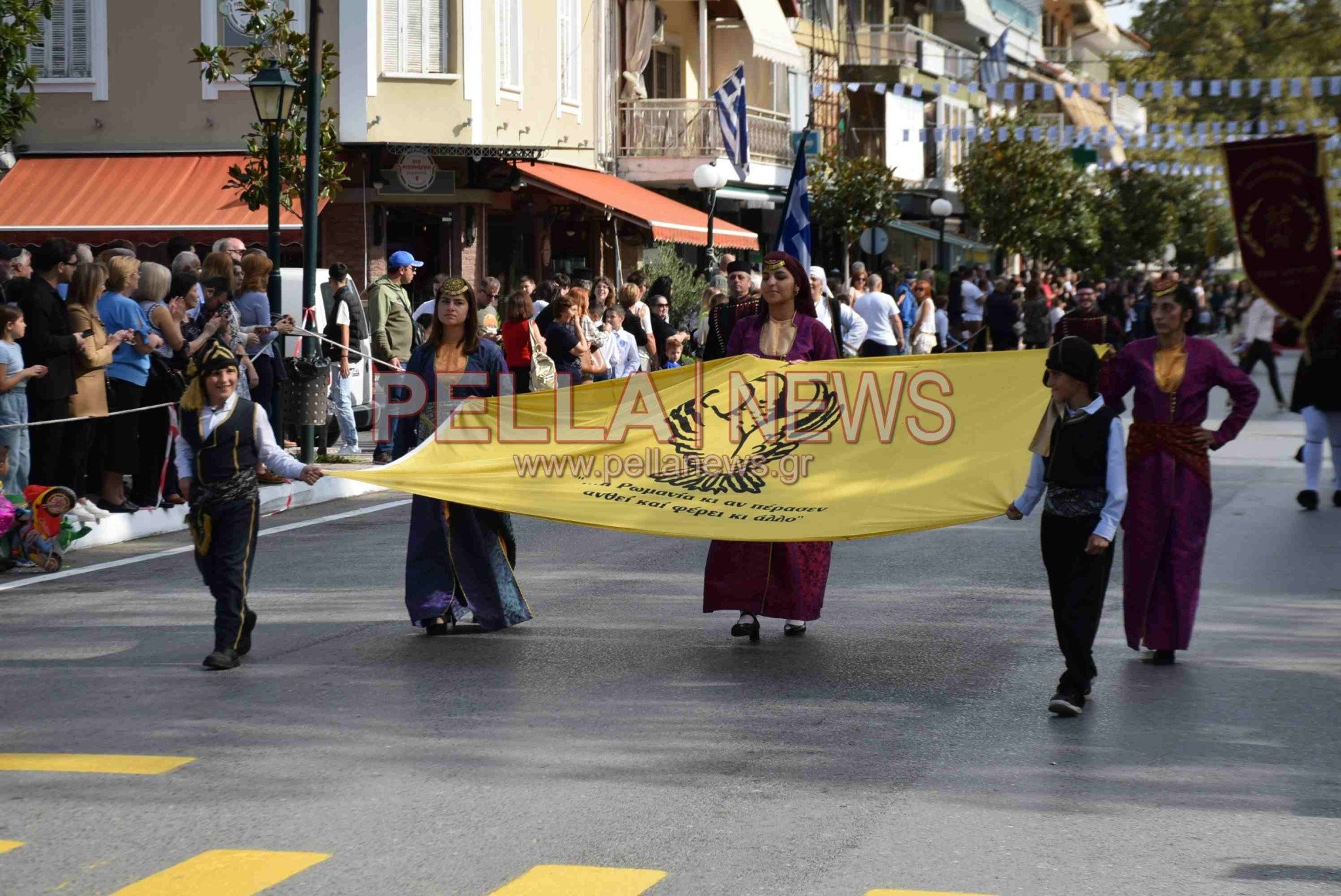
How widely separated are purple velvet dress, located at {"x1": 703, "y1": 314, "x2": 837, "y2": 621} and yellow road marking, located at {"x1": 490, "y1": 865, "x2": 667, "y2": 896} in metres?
3.79

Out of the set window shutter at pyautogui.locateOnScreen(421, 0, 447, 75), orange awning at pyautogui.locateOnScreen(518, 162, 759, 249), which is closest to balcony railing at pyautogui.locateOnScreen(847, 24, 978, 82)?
orange awning at pyautogui.locateOnScreen(518, 162, 759, 249)

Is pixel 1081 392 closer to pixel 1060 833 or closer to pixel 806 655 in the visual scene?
pixel 806 655

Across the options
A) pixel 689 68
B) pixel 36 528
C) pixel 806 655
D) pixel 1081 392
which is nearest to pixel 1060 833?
pixel 1081 392

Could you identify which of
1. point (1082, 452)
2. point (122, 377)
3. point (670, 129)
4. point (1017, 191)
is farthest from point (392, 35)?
point (1017, 191)

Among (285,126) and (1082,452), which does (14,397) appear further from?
(285,126)

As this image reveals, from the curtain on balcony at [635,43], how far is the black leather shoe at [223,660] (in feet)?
90.5

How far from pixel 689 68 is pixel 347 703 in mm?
32444

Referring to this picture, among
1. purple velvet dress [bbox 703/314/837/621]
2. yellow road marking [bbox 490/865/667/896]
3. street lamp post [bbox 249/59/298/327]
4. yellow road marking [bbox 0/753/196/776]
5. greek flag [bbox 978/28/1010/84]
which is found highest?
greek flag [bbox 978/28/1010/84]

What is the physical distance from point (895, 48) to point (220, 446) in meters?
44.3

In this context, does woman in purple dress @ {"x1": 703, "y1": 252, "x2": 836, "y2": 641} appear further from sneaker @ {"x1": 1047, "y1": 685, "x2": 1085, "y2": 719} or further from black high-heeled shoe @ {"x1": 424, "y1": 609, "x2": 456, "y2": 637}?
sneaker @ {"x1": 1047, "y1": 685, "x2": 1085, "y2": 719}

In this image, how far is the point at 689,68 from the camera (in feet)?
128

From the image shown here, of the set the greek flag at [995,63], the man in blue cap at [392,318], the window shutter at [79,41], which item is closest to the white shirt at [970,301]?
the greek flag at [995,63]

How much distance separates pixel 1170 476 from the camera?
884 centimetres

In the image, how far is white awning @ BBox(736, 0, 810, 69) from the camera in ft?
121
